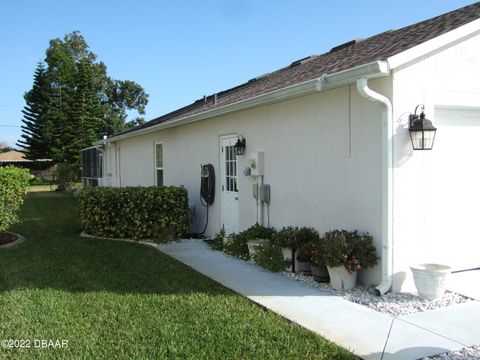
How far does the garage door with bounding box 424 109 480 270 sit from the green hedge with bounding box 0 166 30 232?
7.80 m

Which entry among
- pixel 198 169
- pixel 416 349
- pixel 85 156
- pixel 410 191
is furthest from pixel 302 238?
pixel 85 156

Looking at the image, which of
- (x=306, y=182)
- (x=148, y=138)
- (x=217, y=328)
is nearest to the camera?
(x=217, y=328)

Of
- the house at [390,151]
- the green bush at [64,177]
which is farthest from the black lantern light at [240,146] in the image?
the green bush at [64,177]

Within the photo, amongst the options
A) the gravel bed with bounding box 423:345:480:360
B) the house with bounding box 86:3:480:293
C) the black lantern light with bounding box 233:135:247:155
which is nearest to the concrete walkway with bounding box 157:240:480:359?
the gravel bed with bounding box 423:345:480:360

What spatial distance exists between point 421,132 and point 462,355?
8.54ft

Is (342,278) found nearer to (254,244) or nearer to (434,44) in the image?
(254,244)

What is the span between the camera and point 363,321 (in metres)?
4.54

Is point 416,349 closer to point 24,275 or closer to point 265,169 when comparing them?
point 265,169

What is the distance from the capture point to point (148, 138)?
1453 centimetres

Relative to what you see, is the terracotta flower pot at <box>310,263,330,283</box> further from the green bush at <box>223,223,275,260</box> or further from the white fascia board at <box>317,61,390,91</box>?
the white fascia board at <box>317,61,390,91</box>

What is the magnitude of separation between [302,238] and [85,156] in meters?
22.5

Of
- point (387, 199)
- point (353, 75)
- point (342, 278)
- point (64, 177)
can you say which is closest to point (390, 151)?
point (387, 199)

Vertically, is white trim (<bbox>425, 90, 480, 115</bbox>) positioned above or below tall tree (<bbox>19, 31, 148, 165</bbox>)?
below

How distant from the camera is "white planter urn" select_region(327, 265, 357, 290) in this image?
18.2 ft
